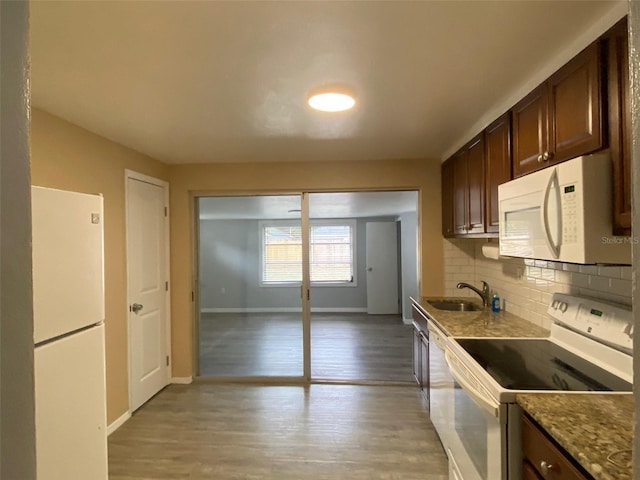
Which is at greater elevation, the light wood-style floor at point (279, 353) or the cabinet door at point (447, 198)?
the cabinet door at point (447, 198)

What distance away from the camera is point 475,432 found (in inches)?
62.9

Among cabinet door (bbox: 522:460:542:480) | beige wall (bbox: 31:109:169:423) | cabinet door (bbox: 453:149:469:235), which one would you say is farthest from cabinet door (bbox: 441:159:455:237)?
beige wall (bbox: 31:109:169:423)

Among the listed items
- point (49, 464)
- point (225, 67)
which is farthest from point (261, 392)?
point (225, 67)

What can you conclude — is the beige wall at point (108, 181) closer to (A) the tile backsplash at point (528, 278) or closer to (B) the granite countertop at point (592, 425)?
(B) the granite countertop at point (592, 425)

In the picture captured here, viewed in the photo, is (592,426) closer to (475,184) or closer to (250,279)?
(475,184)

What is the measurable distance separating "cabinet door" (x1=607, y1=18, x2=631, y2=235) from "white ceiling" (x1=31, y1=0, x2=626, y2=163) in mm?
198

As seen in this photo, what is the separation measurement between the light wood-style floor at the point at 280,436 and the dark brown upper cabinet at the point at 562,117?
2.02 meters

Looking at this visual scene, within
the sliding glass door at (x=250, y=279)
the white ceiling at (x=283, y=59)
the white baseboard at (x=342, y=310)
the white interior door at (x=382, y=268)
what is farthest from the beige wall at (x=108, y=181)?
the white interior door at (x=382, y=268)

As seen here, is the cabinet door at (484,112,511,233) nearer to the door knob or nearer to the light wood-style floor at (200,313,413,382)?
the light wood-style floor at (200,313,413,382)

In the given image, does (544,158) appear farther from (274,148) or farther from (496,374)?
(274,148)

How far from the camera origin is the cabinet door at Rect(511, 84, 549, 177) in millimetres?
1647

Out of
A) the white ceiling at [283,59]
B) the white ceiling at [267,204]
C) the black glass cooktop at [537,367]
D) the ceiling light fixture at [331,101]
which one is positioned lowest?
the black glass cooktop at [537,367]

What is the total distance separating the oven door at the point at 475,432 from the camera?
1312 millimetres

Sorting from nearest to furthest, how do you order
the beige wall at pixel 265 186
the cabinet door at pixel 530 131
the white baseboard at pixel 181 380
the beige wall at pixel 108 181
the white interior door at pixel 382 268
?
the cabinet door at pixel 530 131, the beige wall at pixel 108 181, the beige wall at pixel 265 186, the white baseboard at pixel 181 380, the white interior door at pixel 382 268
